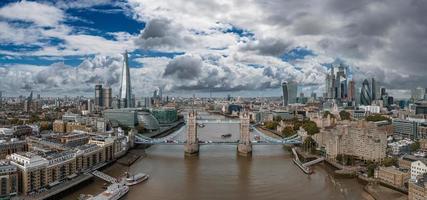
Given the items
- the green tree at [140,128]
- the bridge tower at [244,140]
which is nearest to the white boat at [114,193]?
the bridge tower at [244,140]

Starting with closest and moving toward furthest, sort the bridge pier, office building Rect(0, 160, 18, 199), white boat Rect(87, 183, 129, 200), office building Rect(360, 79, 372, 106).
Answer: office building Rect(0, 160, 18, 199), white boat Rect(87, 183, 129, 200), the bridge pier, office building Rect(360, 79, 372, 106)

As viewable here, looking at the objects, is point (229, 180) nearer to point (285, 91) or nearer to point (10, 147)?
point (10, 147)

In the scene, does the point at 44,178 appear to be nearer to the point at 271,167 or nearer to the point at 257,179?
the point at 257,179

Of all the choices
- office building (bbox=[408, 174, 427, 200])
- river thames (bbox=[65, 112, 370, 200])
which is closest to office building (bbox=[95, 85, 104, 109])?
river thames (bbox=[65, 112, 370, 200])

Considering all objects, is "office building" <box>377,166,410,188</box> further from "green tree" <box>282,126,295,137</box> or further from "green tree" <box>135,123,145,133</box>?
"green tree" <box>135,123,145,133</box>

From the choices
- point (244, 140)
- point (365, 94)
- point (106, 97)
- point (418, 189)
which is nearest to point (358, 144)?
point (244, 140)

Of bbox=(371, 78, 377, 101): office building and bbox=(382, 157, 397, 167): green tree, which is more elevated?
bbox=(371, 78, 377, 101): office building

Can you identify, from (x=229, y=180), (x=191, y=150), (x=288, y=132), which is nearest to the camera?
(x=229, y=180)
